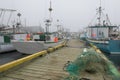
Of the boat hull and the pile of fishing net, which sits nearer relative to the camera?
the pile of fishing net

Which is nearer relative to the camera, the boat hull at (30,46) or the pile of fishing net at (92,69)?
the pile of fishing net at (92,69)

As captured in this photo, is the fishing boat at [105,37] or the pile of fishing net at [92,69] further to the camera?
the fishing boat at [105,37]

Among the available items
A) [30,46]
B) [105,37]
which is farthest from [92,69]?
[105,37]

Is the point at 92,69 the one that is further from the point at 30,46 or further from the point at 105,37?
the point at 105,37

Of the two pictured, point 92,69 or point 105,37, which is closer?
point 92,69

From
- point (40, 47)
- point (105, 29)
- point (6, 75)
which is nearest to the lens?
point (6, 75)

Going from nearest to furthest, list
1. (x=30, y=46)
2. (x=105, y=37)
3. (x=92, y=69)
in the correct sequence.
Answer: (x=92, y=69) → (x=30, y=46) → (x=105, y=37)

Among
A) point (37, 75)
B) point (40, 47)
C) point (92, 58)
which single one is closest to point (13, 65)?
point (37, 75)

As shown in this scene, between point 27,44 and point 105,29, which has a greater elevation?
point 105,29

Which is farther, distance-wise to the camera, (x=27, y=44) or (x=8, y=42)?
(x=8, y=42)

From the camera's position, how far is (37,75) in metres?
6.26

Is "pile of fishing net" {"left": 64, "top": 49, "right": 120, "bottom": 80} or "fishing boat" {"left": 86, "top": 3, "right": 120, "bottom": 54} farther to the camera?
"fishing boat" {"left": 86, "top": 3, "right": 120, "bottom": 54}

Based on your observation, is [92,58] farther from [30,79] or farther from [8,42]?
[8,42]

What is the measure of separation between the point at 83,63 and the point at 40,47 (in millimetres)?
10416
